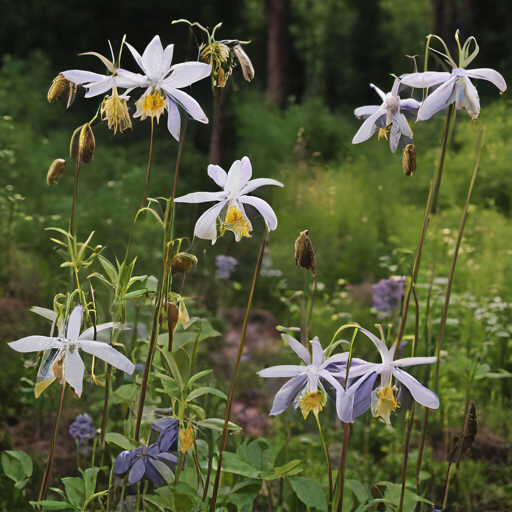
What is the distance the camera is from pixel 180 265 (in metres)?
0.82

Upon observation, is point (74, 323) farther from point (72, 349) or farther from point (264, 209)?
point (264, 209)

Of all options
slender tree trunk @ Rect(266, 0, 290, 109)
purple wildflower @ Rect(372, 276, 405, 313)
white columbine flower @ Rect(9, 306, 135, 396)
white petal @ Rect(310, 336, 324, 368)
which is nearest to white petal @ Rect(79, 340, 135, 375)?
white columbine flower @ Rect(9, 306, 135, 396)

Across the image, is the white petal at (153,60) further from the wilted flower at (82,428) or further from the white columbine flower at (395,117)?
the wilted flower at (82,428)

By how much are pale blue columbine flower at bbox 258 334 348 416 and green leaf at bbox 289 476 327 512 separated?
10.4 inches

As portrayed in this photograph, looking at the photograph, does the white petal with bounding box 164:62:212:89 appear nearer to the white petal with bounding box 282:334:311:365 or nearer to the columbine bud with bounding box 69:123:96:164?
the columbine bud with bounding box 69:123:96:164

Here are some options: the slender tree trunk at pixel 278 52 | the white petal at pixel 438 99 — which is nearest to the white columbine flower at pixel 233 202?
the white petal at pixel 438 99

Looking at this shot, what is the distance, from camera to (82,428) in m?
1.28

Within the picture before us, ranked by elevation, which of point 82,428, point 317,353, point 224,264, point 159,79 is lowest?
point 82,428

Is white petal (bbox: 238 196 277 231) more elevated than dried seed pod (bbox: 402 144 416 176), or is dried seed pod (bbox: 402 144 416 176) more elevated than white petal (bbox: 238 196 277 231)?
dried seed pod (bbox: 402 144 416 176)

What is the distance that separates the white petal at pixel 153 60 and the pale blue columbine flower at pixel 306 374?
419mm

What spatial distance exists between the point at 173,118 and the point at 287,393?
433mm

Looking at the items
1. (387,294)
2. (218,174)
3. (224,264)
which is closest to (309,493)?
(218,174)

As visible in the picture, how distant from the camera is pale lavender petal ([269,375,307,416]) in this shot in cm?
80

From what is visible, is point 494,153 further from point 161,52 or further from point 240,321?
point 161,52
